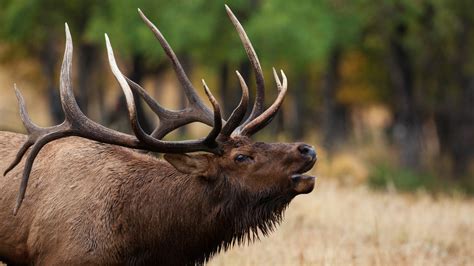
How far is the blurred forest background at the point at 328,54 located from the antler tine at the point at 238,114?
Result: 13.0 metres

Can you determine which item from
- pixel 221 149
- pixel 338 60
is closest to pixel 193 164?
pixel 221 149

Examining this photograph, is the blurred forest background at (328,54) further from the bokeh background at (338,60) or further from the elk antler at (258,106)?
the elk antler at (258,106)

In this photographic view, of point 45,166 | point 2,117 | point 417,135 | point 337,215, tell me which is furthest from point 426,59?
point 45,166

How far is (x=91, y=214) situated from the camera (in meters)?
7.36

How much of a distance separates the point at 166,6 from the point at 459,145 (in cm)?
1025

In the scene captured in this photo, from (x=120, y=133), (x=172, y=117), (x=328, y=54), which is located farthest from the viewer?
(x=328, y=54)

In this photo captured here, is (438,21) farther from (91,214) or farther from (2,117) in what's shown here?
(91,214)

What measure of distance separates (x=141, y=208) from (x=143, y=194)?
0.11 m

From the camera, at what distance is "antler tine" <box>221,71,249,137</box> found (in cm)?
730

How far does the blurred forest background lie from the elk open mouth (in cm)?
1321

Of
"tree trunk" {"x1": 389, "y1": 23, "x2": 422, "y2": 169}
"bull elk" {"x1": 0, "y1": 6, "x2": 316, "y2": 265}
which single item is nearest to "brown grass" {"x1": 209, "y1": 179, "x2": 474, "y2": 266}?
"bull elk" {"x1": 0, "y1": 6, "x2": 316, "y2": 265}

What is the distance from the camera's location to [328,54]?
3012cm

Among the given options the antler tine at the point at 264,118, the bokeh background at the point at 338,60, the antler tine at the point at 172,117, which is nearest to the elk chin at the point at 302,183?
the antler tine at the point at 264,118

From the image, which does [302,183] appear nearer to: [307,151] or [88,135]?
[307,151]
